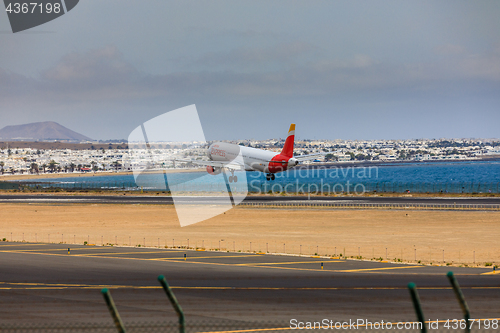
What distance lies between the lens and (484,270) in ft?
111

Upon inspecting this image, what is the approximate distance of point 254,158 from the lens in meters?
102

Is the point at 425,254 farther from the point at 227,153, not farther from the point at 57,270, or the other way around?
the point at 227,153

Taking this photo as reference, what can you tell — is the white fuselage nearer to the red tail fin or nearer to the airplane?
the airplane

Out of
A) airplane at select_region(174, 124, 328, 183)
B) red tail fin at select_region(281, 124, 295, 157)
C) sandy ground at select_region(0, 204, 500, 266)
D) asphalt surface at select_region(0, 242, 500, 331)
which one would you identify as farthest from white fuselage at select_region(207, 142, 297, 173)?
asphalt surface at select_region(0, 242, 500, 331)

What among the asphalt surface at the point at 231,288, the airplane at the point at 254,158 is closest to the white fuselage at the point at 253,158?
the airplane at the point at 254,158

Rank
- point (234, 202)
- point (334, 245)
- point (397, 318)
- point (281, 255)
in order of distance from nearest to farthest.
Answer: point (397, 318) < point (281, 255) < point (334, 245) < point (234, 202)

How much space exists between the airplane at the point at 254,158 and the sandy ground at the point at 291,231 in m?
13.0

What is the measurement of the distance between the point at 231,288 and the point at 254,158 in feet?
245

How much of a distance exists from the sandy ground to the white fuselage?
1272cm

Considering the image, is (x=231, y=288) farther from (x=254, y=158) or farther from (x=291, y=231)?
(x=254, y=158)

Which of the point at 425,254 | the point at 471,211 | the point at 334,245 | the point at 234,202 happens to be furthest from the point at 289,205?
the point at 425,254

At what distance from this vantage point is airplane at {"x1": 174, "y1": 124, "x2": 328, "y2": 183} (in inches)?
3912

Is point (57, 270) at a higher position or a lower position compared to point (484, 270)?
higher

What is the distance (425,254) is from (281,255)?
13.0m
